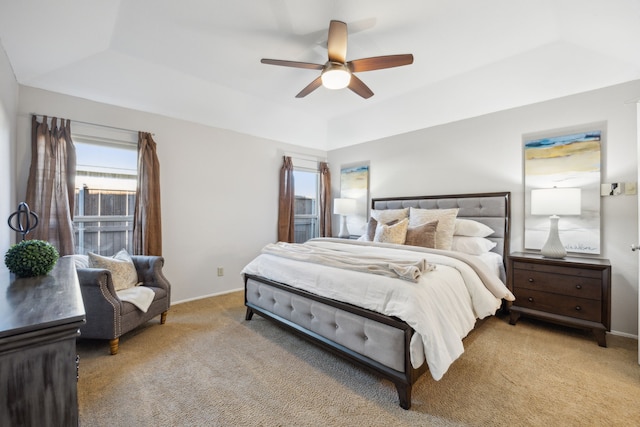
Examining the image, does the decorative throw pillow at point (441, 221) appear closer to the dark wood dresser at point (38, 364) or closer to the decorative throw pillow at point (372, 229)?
the decorative throw pillow at point (372, 229)

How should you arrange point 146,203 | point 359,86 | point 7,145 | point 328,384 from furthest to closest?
1. point 146,203
2. point 359,86
3. point 7,145
4. point 328,384

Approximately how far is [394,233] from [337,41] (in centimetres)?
207

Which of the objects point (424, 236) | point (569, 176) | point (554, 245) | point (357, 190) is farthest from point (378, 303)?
point (357, 190)

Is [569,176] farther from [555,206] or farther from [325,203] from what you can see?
[325,203]

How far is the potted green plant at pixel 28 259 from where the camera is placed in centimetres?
128

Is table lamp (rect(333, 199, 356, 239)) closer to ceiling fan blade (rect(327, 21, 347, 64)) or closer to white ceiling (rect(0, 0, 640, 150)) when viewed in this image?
white ceiling (rect(0, 0, 640, 150))

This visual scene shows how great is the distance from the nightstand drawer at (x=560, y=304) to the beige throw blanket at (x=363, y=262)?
1543 millimetres

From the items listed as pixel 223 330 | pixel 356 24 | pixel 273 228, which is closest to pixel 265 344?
pixel 223 330

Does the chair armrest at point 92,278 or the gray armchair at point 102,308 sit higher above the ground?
the chair armrest at point 92,278

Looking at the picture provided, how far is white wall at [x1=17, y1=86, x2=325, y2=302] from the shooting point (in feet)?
11.0

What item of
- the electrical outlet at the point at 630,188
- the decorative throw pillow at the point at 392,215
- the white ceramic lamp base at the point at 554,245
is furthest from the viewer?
the decorative throw pillow at the point at 392,215

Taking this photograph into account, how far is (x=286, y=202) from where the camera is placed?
470 cm

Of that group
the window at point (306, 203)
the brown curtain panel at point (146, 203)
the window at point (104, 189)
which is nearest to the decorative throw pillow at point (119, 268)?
the brown curtain panel at point (146, 203)

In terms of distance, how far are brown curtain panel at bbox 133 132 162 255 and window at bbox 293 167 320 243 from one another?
7.35ft
